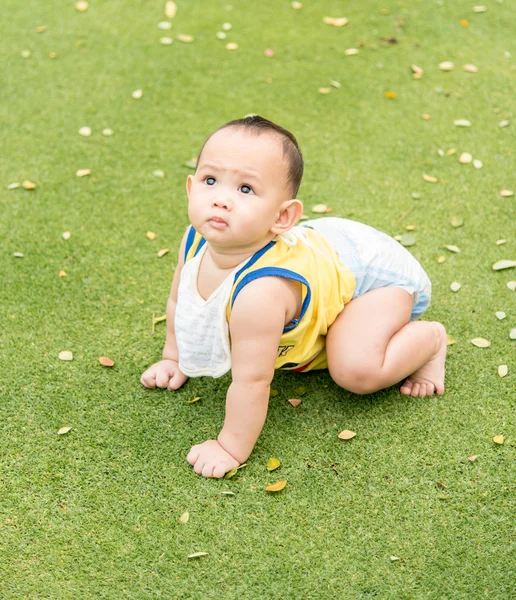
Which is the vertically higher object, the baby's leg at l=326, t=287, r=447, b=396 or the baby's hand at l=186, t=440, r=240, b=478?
the baby's leg at l=326, t=287, r=447, b=396

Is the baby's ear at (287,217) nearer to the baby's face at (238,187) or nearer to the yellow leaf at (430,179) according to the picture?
the baby's face at (238,187)

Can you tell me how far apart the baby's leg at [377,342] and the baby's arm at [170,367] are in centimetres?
61

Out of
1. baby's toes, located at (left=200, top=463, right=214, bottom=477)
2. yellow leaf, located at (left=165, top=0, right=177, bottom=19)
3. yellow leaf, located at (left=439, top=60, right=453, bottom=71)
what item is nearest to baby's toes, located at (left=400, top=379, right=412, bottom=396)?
baby's toes, located at (left=200, top=463, right=214, bottom=477)

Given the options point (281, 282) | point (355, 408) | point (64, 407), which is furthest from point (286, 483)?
point (64, 407)

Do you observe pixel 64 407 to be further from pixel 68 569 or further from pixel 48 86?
pixel 48 86

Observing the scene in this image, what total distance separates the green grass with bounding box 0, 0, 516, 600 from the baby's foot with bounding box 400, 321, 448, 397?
4 centimetres

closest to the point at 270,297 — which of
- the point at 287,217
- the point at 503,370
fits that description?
the point at 287,217

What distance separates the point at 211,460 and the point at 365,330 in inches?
28.2

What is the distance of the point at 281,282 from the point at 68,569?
3.66 feet

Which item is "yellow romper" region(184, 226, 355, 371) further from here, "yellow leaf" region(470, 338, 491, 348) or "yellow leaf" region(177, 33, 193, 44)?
"yellow leaf" region(177, 33, 193, 44)

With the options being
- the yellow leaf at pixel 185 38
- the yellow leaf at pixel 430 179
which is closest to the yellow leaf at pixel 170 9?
the yellow leaf at pixel 185 38

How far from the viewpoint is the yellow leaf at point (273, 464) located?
2.46m

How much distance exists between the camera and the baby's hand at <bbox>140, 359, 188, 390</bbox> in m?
2.73

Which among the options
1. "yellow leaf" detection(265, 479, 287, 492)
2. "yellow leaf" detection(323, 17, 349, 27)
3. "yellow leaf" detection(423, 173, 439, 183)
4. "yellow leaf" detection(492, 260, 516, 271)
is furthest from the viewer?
"yellow leaf" detection(323, 17, 349, 27)
